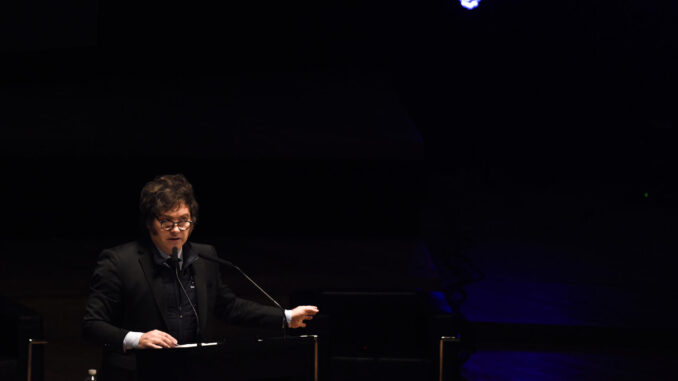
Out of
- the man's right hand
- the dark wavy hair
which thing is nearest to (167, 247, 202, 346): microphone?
the dark wavy hair

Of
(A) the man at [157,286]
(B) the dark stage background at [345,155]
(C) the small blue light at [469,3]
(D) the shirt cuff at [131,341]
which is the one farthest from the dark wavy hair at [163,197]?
(C) the small blue light at [469,3]

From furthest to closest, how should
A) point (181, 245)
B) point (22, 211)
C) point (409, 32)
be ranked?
point (409, 32) → point (22, 211) → point (181, 245)

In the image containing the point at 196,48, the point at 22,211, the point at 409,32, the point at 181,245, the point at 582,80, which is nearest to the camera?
the point at 181,245

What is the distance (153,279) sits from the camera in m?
2.73

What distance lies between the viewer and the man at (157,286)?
2635mm

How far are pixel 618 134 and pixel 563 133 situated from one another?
0.58m

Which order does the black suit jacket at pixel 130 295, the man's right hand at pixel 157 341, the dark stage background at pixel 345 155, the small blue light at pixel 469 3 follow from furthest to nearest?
1. the small blue light at pixel 469 3
2. the dark stage background at pixel 345 155
3. the black suit jacket at pixel 130 295
4. the man's right hand at pixel 157 341

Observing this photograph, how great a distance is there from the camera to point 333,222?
24.6 feet

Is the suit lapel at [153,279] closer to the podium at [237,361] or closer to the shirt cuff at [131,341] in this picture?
the shirt cuff at [131,341]

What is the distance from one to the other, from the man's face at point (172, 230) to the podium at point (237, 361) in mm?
468

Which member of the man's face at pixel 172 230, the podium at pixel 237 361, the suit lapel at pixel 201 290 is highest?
the man's face at pixel 172 230

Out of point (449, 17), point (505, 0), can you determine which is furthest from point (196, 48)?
point (505, 0)

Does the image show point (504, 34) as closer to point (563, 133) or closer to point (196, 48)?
point (563, 133)

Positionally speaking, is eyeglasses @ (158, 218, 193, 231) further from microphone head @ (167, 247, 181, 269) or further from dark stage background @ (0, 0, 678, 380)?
dark stage background @ (0, 0, 678, 380)
